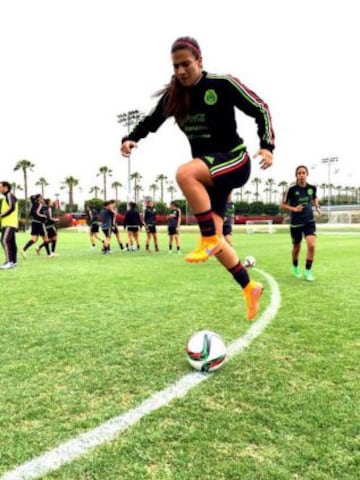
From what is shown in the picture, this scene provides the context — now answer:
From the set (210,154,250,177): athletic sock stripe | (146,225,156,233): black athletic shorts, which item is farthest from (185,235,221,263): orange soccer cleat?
(146,225,156,233): black athletic shorts

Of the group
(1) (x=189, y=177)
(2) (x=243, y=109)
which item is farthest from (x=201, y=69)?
(1) (x=189, y=177)

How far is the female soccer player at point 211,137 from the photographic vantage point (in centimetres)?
354

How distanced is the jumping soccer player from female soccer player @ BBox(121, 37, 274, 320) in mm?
8053

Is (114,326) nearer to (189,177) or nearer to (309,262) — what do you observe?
(189,177)

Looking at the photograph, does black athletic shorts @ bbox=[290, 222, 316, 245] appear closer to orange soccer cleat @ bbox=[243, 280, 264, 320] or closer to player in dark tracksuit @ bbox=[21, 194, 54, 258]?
orange soccer cleat @ bbox=[243, 280, 264, 320]

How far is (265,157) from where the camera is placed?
3646 millimetres

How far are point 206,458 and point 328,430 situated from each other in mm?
793

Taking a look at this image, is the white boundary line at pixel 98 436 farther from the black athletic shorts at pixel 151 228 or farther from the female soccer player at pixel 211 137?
the black athletic shorts at pixel 151 228

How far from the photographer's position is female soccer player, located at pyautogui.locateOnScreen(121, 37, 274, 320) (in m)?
3.54

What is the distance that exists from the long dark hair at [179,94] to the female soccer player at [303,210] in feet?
18.4

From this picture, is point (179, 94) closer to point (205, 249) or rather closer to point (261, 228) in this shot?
point (205, 249)

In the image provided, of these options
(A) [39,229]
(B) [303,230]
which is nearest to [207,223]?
(B) [303,230]

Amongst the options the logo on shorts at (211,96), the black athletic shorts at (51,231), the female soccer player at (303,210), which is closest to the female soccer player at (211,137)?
the logo on shorts at (211,96)

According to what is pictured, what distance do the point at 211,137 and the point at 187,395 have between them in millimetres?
2209
